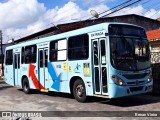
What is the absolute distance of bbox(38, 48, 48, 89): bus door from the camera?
14.1 metres

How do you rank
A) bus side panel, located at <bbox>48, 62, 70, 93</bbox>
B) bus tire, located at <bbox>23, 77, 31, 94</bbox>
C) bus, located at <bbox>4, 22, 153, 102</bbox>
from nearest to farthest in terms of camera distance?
1. bus, located at <bbox>4, 22, 153, 102</bbox>
2. bus side panel, located at <bbox>48, 62, 70, 93</bbox>
3. bus tire, located at <bbox>23, 77, 31, 94</bbox>

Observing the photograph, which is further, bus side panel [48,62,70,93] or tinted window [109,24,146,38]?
bus side panel [48,62,70,93]

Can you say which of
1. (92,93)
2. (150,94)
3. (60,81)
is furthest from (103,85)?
(150,94)

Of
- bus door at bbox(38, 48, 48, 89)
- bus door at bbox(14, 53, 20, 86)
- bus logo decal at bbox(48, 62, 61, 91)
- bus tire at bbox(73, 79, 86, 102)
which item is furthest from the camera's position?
bus door at bbox(14, 53, 20, 86)

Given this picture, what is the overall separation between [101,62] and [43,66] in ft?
15.3

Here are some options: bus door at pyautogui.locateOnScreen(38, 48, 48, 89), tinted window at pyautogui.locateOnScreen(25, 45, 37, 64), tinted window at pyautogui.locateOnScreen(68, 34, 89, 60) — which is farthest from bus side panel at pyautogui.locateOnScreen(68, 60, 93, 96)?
tinted window at pyautogui.locateOnScreen(25, 45, 37, 64)

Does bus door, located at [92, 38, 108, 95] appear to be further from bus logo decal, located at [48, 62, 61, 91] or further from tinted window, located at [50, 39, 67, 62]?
bus logo decal, located at [48, 62, 61, 91]

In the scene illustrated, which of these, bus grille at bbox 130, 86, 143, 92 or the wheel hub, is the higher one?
bus grille at bbox 130, 86, 143, 92

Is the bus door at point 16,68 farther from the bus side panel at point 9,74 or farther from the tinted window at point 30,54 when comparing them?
the tinted window at point 30,54

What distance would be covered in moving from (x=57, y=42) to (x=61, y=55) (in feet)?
2.42

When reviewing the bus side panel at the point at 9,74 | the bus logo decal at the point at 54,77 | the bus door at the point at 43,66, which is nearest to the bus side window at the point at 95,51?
the bus logo decal at the point at 54,77

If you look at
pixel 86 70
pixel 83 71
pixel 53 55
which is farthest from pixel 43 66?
pixel 86 70

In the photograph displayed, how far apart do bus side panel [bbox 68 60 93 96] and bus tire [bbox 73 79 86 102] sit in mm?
251

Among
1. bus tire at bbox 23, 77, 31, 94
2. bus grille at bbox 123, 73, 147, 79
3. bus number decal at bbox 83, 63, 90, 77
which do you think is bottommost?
bus tire at bbox 23, 77, 31, 94
